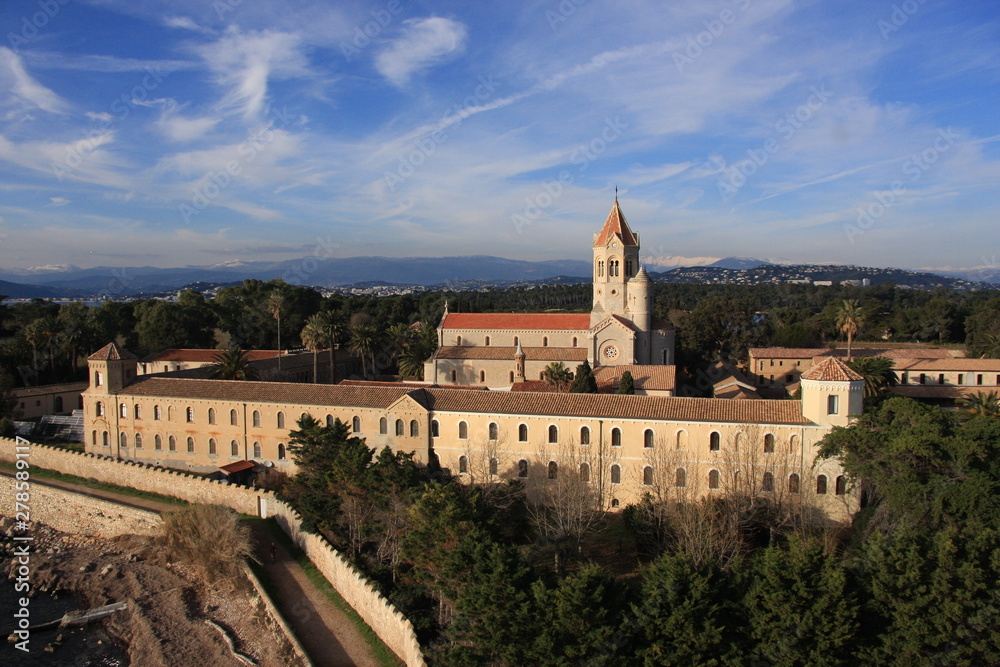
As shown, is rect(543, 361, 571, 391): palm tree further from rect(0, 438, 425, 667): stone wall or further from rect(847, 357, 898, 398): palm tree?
rect(0, 438, 425, 667): stone wall

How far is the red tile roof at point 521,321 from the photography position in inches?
1973

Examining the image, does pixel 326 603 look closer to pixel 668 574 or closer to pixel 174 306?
pixel 668 574

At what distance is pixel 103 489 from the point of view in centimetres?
3244

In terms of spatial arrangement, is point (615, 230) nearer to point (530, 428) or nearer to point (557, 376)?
point (557, 376)

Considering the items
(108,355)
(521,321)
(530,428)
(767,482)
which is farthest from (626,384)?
(108,355)

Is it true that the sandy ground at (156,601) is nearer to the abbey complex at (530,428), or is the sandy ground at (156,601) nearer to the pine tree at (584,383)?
the abbey complex at (530,428)

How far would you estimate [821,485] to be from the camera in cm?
2552

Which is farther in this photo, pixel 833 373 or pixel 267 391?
pixel 267 391

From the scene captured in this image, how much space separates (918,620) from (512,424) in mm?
16509

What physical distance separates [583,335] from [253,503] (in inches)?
1096

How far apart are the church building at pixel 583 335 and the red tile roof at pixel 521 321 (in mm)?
77

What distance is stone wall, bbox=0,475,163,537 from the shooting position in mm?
29219

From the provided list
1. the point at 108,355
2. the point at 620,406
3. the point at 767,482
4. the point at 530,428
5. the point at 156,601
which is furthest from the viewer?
the point at 108,355

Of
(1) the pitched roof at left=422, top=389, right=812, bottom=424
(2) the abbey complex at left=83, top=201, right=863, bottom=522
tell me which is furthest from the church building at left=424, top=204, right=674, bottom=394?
(1) the pitched roof at left=422, top=389, right=812, bottom=424
